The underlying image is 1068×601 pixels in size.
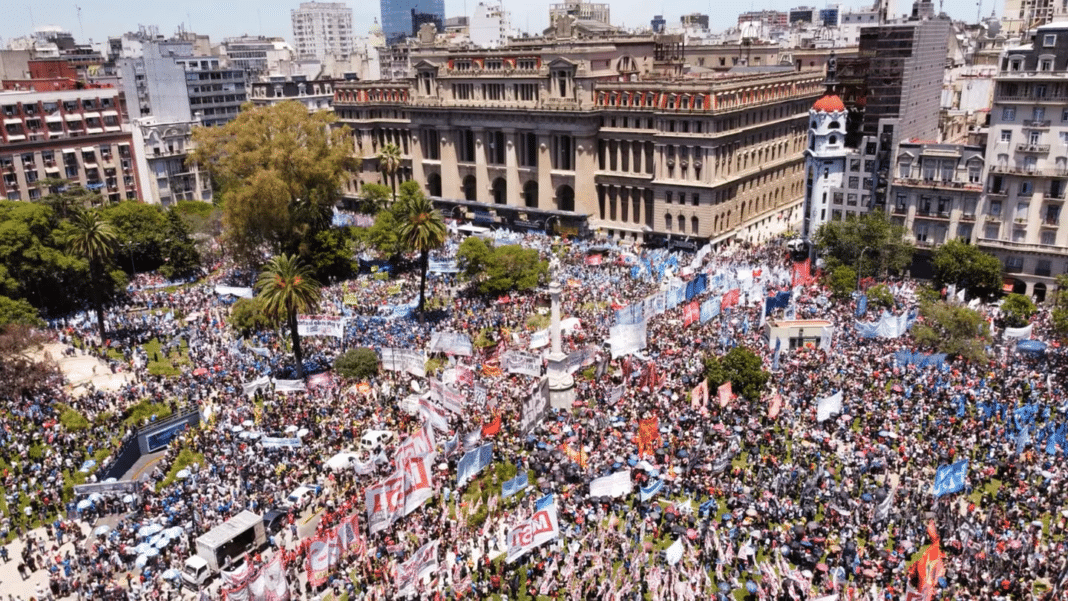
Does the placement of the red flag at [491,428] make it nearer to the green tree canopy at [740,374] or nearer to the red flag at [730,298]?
the green tree canopy at [740,374]

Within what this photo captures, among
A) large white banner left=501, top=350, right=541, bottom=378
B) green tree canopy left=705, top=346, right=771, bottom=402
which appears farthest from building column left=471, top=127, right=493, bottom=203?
green tree canopy left=705, top=346, right=771, bottom=402

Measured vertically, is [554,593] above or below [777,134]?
below

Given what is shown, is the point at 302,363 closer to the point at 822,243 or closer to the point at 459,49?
the point at 822,243

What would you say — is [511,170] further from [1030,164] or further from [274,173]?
[1030,164]

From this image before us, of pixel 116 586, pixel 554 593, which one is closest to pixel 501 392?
pixel 554 593

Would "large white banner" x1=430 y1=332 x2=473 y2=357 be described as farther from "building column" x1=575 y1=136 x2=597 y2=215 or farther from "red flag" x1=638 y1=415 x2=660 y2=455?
"building column" x1=575 y1=136 x2=597 y2=215

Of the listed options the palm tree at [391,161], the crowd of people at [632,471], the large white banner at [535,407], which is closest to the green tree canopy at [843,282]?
the crowd of people at [632,471]
